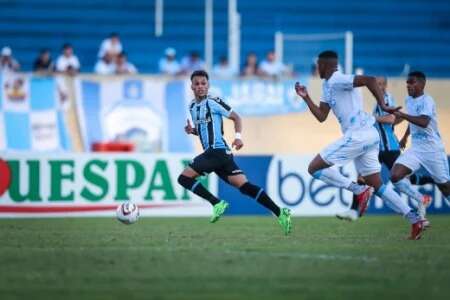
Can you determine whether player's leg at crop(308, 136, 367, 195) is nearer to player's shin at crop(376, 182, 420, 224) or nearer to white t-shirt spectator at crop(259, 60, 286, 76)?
player's shin at crop(376, 182, 420, 224)

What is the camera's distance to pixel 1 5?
2675 centimetres

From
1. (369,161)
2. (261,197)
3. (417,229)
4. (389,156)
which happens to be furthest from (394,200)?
(389,156)

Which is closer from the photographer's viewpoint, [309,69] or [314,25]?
[309,69]

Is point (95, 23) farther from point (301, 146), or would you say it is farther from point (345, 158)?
point (345, 158)

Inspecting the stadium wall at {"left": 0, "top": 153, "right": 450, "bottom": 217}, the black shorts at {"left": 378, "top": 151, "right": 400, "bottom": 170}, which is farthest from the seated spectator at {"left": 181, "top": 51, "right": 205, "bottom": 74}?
the black shorts at {"left": 378, "top": 151, "right": 400, "bottom": 170}

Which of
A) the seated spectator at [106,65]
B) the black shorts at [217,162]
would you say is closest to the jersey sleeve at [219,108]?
the black shorts at [217,162]

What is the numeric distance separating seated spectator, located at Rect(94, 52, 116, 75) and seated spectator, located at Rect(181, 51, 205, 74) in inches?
61.9

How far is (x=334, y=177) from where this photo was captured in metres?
13.7

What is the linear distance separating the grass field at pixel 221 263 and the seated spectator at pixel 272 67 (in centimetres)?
953

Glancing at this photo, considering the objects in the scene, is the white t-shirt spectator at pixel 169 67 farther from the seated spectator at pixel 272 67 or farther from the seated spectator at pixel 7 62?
the seated spectator at pixel 7 62

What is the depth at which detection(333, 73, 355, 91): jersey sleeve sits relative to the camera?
1307 centimetres

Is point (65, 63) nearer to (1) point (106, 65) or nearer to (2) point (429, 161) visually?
(1) point (106, 65)

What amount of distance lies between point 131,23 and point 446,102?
8.00m

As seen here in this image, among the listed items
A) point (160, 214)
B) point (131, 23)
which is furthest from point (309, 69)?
point (160, 214)
